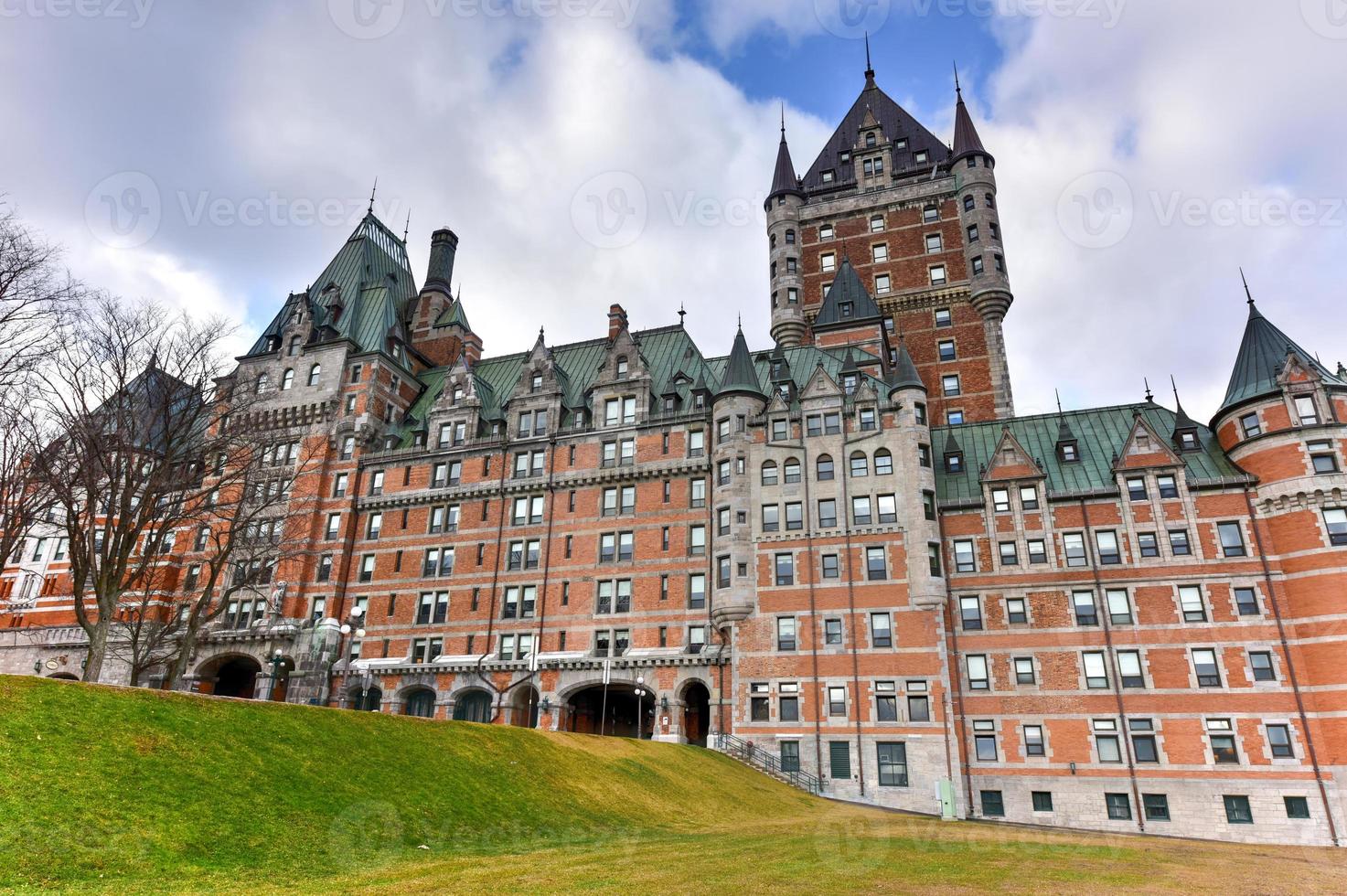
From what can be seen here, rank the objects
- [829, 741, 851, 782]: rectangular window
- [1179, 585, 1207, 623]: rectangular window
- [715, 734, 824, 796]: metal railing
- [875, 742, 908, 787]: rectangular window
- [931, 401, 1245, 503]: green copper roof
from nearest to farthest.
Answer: [875, 742, 908, 787]: rectangular window, [1179, 585, 1207, 623]: rectangular window, [715, 734, 824, 796]: metal railing, [829, 741, 851, 782]: rectangular window, [931, 401, 1245, 503]: green copper roof

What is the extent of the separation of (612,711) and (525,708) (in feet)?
19.7

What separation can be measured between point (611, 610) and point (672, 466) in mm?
9883

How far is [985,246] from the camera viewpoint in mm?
63438

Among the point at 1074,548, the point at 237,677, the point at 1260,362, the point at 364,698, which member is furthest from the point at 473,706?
the point at 1260,362

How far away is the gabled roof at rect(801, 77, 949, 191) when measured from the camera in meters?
71.7

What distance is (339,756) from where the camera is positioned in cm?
2244

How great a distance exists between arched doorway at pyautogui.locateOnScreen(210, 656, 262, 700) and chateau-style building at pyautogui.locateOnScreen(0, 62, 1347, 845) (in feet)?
1.30

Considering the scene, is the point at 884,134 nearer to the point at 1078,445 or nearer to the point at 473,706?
the point at 1078,445

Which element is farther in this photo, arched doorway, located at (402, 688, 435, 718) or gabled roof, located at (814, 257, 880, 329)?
gabled roof, located at (814, 257, 880, 329)

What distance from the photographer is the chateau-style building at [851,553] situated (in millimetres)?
42000

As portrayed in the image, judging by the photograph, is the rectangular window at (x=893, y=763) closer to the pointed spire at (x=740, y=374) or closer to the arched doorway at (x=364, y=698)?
the pointed spire at (x=740, y=374)

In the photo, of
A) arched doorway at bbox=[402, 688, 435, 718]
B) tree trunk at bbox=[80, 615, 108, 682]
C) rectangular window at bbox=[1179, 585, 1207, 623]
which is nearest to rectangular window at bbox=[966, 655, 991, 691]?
rectangular window at bbox=[1179, 585, 1207, 623]

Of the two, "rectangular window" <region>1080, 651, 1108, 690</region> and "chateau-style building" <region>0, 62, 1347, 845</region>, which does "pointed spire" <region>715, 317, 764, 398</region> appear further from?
"rectangular window" <region>1080, 651, 1108, 690</region>

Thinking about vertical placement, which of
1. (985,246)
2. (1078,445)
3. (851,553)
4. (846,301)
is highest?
(985,246)
